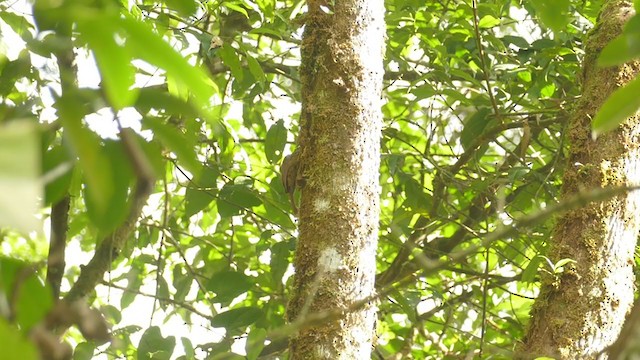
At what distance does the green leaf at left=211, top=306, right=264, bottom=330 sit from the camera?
225 cm

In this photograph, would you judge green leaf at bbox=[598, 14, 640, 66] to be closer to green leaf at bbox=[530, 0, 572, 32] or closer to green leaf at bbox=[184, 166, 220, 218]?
green leaf at bbox=[530, 0, 572, 32]

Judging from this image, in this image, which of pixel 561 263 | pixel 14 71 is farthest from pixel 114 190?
pixel 561 263

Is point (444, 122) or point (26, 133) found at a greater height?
point (444, 122)

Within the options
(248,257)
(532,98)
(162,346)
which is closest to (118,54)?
(162,346)

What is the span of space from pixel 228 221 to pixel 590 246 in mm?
1441

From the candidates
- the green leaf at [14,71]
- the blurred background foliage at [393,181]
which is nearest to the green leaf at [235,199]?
the blurred background foliage at [393,181]

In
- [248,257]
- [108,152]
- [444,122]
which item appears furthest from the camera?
[444,122]

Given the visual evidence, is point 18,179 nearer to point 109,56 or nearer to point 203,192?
point 109,56

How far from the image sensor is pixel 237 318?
2.26m

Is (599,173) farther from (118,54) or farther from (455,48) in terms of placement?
(118,54)

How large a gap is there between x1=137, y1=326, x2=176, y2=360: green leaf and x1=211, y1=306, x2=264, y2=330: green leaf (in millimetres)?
129

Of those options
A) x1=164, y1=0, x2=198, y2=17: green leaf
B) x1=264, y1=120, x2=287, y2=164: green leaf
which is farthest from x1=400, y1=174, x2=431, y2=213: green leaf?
x1=164, y1=0, x2=198, y2=17: green leaf

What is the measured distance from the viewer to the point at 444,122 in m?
3.11

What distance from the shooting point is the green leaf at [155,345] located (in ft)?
6.97
